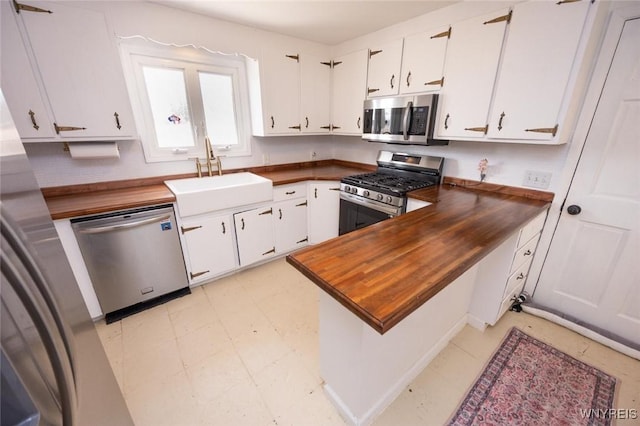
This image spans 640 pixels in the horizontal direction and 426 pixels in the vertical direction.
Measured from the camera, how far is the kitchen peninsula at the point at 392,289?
0.90 meters

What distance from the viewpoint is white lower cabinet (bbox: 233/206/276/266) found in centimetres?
245

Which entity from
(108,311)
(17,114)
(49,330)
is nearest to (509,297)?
(49,330)

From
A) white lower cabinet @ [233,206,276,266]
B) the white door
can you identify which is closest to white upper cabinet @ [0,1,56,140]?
white lower cabinet @ [233,206,276,266]

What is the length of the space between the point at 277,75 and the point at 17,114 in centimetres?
201

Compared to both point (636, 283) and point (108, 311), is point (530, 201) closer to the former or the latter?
point (636, 283)

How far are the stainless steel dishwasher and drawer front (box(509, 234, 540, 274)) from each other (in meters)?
2.59

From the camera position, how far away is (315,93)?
2.96m

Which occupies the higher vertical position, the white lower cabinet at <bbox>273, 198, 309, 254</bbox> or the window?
the window

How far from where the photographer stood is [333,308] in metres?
1.16

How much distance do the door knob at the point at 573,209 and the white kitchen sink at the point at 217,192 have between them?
95.3 inches

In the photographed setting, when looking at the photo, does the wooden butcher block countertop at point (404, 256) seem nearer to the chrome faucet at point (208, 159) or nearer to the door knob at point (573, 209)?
the door knob at point (573, 209)

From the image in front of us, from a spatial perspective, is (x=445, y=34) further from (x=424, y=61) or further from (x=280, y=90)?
(x=280, y=90)

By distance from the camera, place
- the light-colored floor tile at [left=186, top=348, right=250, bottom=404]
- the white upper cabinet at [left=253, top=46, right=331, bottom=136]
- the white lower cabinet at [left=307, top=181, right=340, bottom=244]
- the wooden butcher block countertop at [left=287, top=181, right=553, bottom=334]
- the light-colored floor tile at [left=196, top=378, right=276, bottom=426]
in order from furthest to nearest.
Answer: the white lower cabinet at [left=307, top=181, right=340, bottom=244] < the white upper cabinet at [left=253, top=46, right=331, bottom=136] < the light-colored floor tile at [left=186, top=348, right=250, bottom=404] < the light-colored floor tile at [left=196, top=378, right=276, bottom=426] < the wooden butcher block countertop at [left=287, top=181, right=553, bottom=334]

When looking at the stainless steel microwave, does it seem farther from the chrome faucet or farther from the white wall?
the chrome faucet
